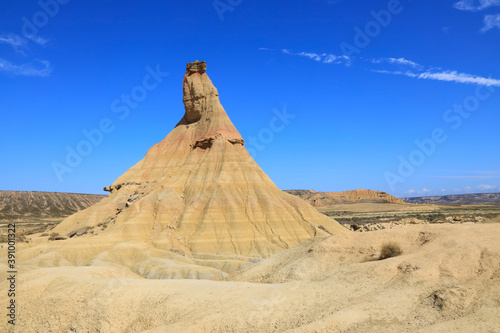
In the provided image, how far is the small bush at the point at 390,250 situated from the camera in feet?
49.9

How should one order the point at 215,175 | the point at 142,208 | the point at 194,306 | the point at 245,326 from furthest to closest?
the point at 215,175 → the point at 142,208 → the point at 194,306 → the point at 245,326

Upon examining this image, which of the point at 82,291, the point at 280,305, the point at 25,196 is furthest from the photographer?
the point at 25,196

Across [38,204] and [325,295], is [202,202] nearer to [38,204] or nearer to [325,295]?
[325,295]

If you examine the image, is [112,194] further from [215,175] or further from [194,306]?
[194,306]

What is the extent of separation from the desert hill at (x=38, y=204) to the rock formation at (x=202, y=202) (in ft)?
229

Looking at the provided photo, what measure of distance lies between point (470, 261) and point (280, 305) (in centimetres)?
693

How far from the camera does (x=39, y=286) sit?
1730 cm

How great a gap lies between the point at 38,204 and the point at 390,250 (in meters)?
136

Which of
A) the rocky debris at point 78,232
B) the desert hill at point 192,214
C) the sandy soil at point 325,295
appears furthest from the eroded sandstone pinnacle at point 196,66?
the sandy soil at point 325,295

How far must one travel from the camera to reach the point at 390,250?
15.4 m

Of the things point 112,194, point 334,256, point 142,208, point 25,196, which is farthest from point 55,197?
point 334,256

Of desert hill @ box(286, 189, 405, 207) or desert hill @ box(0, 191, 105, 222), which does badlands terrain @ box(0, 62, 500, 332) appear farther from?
desert hill @ box(286, 189, 405, 207)

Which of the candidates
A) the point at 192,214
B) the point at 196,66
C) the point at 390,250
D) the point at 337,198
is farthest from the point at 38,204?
the point at 337,198

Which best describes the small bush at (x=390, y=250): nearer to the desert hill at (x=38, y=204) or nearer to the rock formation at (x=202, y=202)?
the rock formation at (x=202, y=202)
